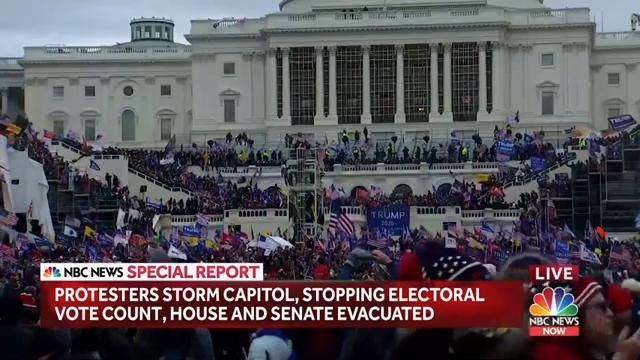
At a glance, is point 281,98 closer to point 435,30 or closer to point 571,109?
point 435,30

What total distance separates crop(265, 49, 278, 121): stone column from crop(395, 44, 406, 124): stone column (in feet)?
25.7

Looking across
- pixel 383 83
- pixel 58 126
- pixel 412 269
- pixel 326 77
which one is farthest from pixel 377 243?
pixel 58 126

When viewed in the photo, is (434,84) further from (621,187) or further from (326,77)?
(621,187)

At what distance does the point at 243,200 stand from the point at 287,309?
6307 centimetres

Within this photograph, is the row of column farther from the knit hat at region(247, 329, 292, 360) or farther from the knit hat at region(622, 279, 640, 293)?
the knit hat at region(247, 329, 292, 360)

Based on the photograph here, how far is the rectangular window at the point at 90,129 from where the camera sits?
4301 inches

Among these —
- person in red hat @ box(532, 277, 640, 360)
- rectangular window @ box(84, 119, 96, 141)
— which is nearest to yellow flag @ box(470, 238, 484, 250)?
person in red hat @ box(532, 277, 640, 360)

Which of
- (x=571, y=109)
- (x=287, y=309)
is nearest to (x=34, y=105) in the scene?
(x=571, y=109)

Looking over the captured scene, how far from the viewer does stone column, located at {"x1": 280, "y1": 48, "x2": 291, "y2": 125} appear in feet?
330

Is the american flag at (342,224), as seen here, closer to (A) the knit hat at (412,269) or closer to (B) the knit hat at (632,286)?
(B) the knit hat at (632,286)

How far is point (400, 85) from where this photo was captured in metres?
101

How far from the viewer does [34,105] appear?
110 m

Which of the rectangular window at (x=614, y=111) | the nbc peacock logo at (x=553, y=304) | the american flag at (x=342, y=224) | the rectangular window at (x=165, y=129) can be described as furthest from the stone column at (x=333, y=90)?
the nbc peacock logo at (x=553, y=304)

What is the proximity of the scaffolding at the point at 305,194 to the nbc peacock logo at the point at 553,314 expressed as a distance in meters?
54.7
